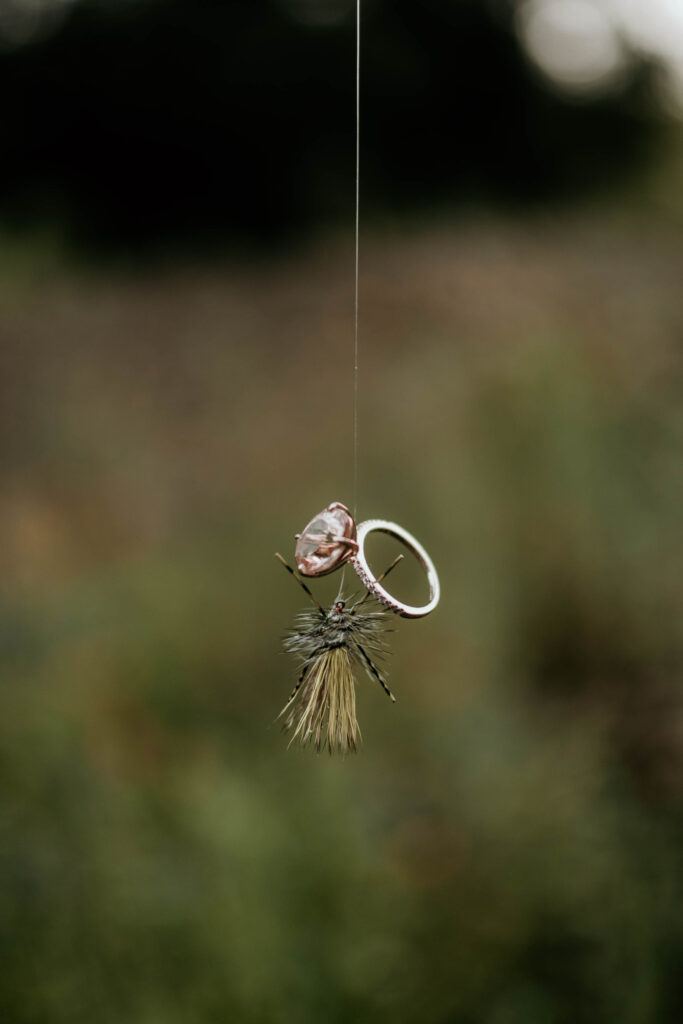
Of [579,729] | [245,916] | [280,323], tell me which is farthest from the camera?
[280,323]

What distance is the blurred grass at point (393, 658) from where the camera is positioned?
8.46 ft

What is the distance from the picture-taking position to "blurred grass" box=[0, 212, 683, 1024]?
2.58m

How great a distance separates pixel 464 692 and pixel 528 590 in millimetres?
318

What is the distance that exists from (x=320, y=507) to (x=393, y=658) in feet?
1.45

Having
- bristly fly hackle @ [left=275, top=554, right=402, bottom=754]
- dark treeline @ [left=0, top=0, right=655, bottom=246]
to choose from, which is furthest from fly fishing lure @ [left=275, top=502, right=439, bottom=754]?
dark treeline @ [left=0, top=0, right=655, bottom=246]

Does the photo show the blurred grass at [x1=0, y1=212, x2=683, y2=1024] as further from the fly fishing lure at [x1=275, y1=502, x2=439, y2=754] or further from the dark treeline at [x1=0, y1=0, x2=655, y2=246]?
the fly fishing lure at [x1=275, y1=502, x2=439, y2=754]

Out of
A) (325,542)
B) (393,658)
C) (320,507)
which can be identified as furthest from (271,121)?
(325,542)

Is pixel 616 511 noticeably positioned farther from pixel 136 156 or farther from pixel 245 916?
pixel 136 156

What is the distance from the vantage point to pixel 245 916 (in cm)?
257

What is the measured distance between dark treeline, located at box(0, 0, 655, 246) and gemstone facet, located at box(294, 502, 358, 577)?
1928 millimetres

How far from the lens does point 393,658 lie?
2.76 meters

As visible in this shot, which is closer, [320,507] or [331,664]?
[331,664]

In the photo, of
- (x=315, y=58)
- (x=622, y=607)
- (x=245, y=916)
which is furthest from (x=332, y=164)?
(x=245, y=916)

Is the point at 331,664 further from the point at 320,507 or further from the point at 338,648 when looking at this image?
the point at 320,507
